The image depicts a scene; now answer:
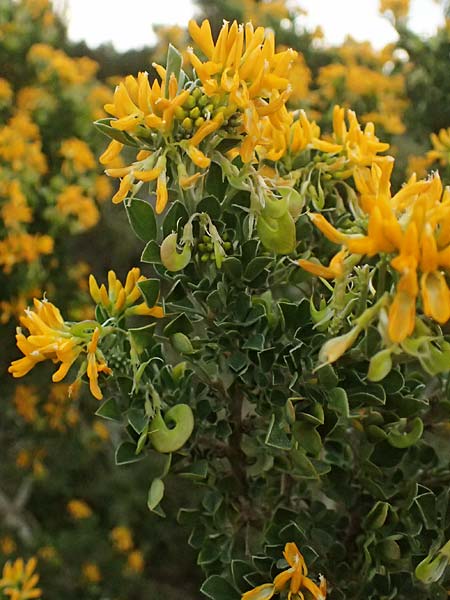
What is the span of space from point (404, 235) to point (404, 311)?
0.23ft

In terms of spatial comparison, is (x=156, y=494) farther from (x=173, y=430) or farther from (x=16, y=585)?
(x=16, y=585)

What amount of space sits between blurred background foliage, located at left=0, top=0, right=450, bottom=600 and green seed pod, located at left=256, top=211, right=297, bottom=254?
85 centimetres

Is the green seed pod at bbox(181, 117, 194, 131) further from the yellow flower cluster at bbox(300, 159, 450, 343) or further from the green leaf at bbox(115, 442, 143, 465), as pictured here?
the green leaf at bbox(115, 442, 143, 465)

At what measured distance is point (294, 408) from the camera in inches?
32.0

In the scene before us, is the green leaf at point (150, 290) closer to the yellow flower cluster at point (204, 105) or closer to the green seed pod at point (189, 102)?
the yellow flower cluster at point (204, 105)

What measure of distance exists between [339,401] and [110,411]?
0.30 m

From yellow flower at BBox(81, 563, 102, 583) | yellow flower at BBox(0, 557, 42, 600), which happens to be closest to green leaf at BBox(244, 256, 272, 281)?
yellow flower at BBox(0, 557, 42, 600)

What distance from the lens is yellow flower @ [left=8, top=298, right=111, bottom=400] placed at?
782 mm

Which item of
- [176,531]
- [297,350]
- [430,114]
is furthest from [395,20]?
[176,531]

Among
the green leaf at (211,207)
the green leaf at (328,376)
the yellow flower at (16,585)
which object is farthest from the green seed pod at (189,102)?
the yellow flower at (16,585)

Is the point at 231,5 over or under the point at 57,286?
over

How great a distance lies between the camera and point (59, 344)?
79cm

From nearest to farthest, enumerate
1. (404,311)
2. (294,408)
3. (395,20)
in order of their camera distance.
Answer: (404,311) < (294,408) < (395,20)

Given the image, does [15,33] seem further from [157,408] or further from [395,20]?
[157,408]
